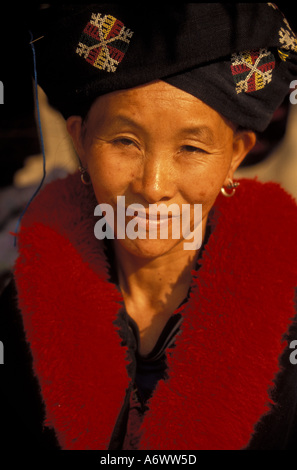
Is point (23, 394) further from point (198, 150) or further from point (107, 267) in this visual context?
point (198, 150)

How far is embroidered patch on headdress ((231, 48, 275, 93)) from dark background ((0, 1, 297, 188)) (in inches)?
10.5

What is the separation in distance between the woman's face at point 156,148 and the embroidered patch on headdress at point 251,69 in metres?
0.11

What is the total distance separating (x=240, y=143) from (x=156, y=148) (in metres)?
0.35

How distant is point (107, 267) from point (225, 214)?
1.57 feet

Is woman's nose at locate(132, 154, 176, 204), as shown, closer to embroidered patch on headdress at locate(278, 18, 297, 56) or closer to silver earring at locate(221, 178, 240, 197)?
silver earring at locate(221, 178, 240, 197)

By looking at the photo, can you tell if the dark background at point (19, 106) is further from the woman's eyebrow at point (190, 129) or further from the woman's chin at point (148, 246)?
the woman's chin at point (148, 246)

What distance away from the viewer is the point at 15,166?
7.20 feet

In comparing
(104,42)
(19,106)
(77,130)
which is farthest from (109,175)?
(19,106)

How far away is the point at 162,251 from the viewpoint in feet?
4.10

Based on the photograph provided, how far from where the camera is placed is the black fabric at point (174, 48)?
98 centimetres

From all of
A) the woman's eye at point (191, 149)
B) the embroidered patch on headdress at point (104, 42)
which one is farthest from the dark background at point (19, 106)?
the woman's eye at point (191, 149)

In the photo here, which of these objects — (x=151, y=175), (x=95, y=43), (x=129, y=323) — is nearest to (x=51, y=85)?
(x=95, y=43)

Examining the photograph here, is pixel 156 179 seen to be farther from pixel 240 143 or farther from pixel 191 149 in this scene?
pixel 240 143

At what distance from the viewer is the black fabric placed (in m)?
0.98
